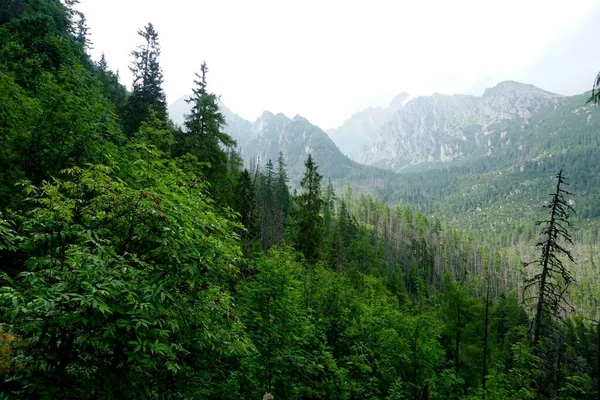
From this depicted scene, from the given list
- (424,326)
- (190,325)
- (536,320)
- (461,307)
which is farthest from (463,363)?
(190,325)

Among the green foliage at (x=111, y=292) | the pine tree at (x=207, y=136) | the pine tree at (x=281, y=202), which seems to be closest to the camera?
the green foliage at (x=111, y=292)

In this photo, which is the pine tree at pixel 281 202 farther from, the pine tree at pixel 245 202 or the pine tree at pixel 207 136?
the pine tree at pixel 207 136

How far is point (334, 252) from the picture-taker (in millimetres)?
50812

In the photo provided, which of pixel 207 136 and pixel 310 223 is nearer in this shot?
pixel 207 136

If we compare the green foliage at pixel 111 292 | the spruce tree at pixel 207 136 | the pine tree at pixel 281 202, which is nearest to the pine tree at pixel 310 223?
the spruce tree at pixel 207 136

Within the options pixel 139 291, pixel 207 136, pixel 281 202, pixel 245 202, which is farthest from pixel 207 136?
pixel 281 202

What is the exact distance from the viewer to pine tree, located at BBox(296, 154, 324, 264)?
26703 millimetres

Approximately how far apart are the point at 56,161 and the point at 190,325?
19.4 ft

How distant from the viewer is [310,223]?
2688 centimetres

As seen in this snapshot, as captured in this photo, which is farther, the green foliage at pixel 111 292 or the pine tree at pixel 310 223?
the pine tree at pixel 310 223

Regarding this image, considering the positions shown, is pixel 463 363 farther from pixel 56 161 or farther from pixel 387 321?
pixel 56 161

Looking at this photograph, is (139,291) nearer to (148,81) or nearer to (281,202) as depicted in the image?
(148,81)

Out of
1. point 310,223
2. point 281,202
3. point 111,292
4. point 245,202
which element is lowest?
point 111,292

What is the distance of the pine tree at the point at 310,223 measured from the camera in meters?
26.7
